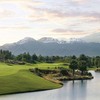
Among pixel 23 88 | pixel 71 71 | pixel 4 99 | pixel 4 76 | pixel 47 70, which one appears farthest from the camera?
pixel 71 71

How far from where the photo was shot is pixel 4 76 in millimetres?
118438

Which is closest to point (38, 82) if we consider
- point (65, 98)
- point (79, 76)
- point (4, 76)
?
point (4, 76)

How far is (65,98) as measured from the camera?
309 ft

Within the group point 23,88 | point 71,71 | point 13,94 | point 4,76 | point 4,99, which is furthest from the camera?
point 71,71

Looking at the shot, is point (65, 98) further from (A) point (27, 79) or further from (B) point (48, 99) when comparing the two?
(A) point (27, 79)

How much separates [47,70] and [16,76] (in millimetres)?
39144

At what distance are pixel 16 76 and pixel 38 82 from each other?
7811 mm

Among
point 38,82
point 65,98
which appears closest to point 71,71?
point 38,82

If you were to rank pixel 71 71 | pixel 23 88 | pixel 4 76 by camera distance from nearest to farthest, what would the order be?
pixel 23 88 → pixel 4 76 → pixel 71 71

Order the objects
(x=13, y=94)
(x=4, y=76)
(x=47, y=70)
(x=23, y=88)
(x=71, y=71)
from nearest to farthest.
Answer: (x=13, y=94) → (x=23, y=88) → (x=4, y=76) → (x=47, y=70) → (x=71, y=71)

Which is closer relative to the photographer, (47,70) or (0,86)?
(0,86)

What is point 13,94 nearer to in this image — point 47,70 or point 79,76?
point 47,70

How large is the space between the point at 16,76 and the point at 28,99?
3372 centimetres

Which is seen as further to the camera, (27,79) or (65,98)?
(27,79)
